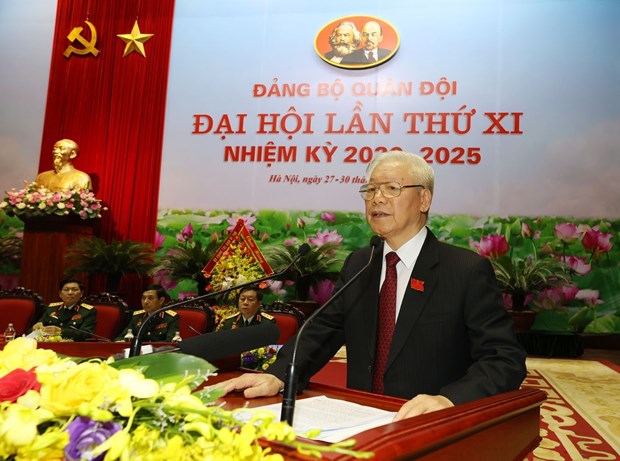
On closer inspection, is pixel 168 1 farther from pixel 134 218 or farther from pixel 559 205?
pixel 559 205

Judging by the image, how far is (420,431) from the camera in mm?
661

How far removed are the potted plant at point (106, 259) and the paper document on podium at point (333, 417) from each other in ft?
19.2

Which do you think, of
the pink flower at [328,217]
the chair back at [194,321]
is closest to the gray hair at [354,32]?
the pink flower at [328,217]

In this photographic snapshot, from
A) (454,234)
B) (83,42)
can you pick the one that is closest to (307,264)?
(454,234)

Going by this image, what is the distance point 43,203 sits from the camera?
6.16 metres

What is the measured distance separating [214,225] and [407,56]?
11.3 feet

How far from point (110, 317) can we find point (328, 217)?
3.64 meters

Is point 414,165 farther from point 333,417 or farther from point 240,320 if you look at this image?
point 240,320

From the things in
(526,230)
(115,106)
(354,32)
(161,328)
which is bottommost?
(161,328)

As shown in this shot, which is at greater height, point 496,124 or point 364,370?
point 496,124

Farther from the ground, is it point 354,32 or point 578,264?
point 354,32

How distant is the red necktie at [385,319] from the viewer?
153 centimetres

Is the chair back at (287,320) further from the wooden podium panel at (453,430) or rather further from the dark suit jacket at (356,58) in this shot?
the dark suit jacket at (356,58)

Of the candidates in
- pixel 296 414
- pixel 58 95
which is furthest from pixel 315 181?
pixel 296 414
